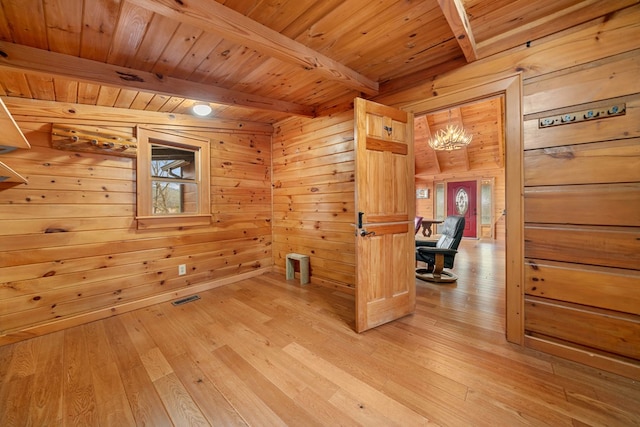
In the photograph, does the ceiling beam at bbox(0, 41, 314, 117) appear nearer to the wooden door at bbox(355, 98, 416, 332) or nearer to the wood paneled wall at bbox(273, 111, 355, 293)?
the wood paneled wall at bbox(273, 111, 355, 293)

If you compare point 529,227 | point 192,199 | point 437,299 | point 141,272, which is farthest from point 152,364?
point 529,227

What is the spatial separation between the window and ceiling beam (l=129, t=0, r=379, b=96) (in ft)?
5.99

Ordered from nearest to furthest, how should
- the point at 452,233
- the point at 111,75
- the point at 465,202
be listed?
1. the point at 111,75
2. the point at 452,233
3. the point at 465,202

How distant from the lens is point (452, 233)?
3.71m

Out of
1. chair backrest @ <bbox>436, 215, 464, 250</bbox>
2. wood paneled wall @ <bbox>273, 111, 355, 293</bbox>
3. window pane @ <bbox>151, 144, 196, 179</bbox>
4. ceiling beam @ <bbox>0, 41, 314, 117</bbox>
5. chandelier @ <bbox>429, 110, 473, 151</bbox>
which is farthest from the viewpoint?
chandelier @ <bbox>429, 110, 473, 151</bbox>

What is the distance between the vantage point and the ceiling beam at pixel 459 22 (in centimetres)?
137

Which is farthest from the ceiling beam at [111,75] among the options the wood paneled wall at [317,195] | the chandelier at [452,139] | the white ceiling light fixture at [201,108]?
the chandelier at [452,139]

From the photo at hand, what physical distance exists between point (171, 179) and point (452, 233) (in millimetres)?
4056

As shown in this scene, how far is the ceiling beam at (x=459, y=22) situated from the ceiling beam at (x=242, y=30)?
94 centimetres

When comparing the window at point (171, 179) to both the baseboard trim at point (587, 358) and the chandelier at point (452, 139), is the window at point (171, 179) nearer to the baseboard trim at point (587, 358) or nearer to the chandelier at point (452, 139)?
the baseboard trim at point (587, 358)

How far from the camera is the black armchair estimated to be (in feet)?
10.9

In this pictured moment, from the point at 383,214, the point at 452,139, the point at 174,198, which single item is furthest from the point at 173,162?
the point at 452,139

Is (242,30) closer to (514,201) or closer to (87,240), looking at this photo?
(514,201)

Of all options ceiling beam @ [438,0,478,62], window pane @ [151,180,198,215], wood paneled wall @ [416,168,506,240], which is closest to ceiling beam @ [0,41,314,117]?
window pane @ [151,180,198,215]
